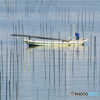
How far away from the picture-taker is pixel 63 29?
8038 centimetres

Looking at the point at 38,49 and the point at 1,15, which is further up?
the point at 1,15

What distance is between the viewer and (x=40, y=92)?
30250 millimetres

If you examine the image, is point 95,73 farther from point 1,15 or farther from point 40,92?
point 1,15

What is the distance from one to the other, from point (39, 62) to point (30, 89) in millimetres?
13144

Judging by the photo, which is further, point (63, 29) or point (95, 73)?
point (63, 29)

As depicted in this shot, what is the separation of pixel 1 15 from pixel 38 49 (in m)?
47.8

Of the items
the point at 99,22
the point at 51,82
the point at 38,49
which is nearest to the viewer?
the point at 51,82

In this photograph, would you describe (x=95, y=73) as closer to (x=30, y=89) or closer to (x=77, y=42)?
(x=30, y=89)

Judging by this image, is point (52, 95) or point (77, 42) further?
point (77, 42)

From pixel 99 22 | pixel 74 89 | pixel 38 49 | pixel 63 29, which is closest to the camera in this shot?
pixel 74 89

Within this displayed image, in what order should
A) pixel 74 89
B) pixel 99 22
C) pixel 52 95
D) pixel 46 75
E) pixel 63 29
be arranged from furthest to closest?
pixel 99 22
pixel 63 29
pixel 46 75
pixel 74 89
pixel 52 95

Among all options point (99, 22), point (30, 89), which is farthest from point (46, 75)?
point (99, 22)

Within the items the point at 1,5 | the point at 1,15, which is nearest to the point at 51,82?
the point at 1,15

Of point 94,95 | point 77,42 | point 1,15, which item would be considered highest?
point 1,15
